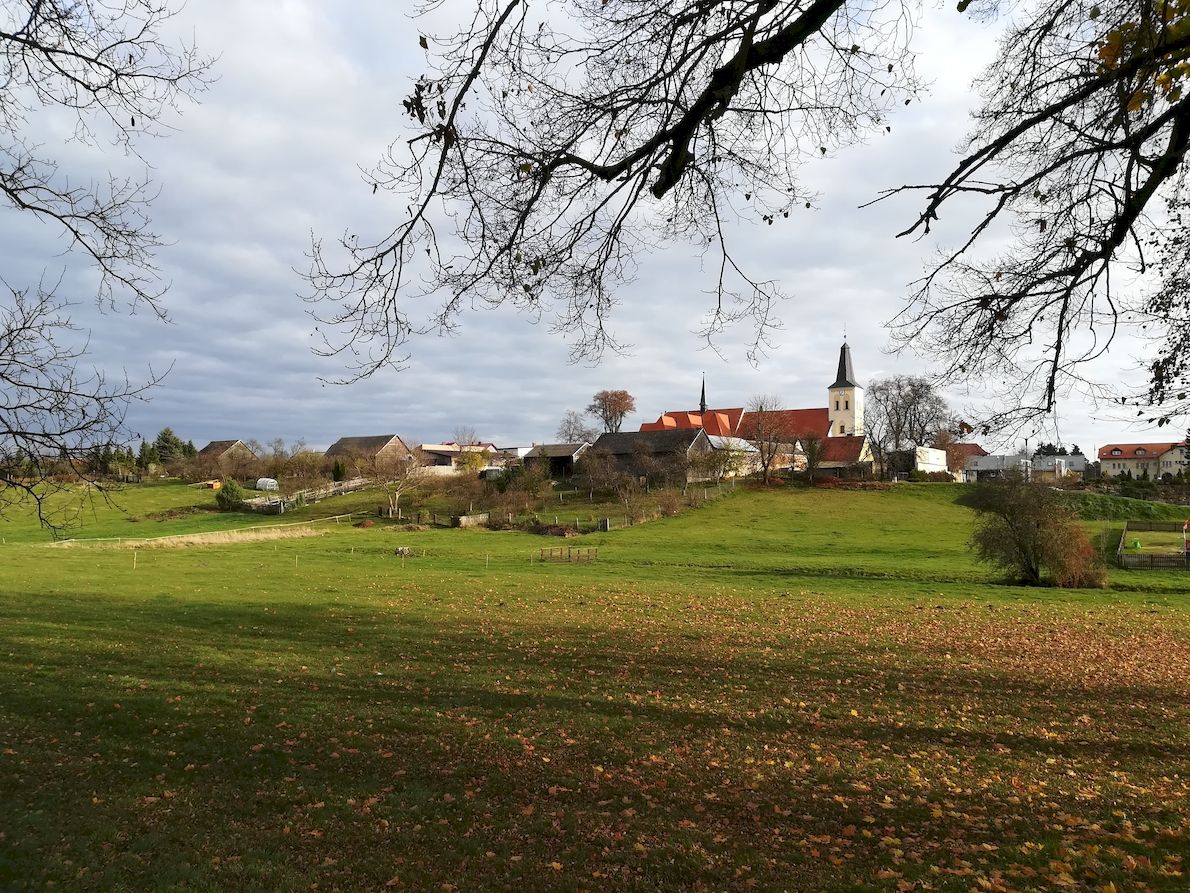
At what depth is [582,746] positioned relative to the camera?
26.5ft

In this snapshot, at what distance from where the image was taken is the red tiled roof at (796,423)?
7375 cm

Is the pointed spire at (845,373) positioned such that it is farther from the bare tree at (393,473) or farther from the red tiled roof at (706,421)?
the bare tree at (393,473)

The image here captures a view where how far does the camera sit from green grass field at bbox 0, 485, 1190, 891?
5488 mm

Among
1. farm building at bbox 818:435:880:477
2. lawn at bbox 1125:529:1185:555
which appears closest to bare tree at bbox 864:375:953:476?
farm building at bbox 818:435:880:477

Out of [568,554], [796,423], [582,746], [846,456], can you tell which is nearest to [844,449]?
[846,456]

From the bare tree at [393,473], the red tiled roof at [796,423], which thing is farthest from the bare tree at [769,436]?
the bare tree at [393,473]

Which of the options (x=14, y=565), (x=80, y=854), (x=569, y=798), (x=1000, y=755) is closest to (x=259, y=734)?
(x=80, y=854)

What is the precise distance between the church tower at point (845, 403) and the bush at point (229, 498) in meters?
75.3

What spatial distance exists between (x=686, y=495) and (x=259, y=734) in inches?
2079

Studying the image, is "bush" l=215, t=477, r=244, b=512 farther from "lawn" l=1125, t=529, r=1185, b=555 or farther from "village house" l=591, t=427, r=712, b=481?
"lawn" l=1125, t=529, r=1185, b=555

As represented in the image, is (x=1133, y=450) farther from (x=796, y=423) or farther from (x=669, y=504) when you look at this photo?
(x=669, y=504)

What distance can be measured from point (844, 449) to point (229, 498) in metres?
64.3

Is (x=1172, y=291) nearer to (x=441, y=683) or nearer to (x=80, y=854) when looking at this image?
(x=441, y=683)

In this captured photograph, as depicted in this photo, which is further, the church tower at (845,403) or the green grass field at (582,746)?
the church tower at (845,403)
